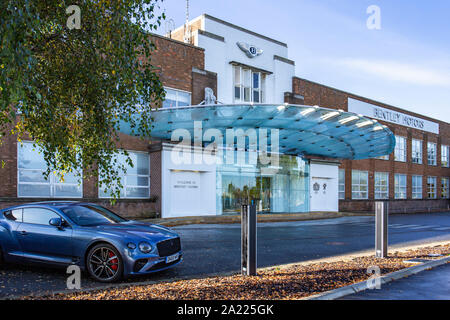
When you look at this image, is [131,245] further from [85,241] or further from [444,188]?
[444,188]

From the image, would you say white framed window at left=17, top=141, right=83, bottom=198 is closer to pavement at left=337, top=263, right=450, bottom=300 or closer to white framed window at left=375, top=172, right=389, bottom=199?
pavement at left=337, top=263, right=450, bottom=300

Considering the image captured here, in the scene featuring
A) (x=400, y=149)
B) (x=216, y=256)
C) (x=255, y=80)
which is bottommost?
(x=216, y=256)

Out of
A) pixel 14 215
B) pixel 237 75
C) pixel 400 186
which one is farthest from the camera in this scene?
pixel 400 186

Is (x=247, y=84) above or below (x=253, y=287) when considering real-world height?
above

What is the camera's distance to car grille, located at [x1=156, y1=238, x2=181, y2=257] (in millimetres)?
7219

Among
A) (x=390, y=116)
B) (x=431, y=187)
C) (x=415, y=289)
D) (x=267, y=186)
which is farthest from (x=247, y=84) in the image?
(x=431, y=187)

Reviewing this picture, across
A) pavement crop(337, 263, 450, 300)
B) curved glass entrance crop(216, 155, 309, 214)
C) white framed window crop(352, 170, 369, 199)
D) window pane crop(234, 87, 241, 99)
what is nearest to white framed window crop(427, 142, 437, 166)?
white framed window crop(352, 170, 369, 199)

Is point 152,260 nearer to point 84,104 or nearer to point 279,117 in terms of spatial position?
point 84,104

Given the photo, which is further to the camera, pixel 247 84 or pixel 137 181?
pixel 247 84

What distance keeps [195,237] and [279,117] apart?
8319 mm

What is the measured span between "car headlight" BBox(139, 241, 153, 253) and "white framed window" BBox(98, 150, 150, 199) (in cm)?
1532

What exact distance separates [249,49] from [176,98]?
7112mm

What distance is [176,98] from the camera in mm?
24047
